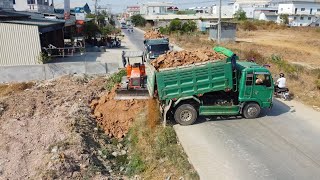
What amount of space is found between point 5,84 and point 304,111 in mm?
17106

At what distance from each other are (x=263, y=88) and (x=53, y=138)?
843 cm

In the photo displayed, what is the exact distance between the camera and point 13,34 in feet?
74.4

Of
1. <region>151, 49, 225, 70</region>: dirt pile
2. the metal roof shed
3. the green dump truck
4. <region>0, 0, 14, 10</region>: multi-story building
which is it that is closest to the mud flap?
the green dump truck

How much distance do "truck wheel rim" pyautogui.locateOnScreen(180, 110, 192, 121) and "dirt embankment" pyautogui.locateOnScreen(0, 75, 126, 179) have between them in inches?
102

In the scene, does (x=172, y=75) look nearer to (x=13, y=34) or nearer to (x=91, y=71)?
(x=91, y=71)

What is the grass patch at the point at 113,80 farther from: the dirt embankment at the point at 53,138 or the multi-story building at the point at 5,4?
the multi-story building at the point at 5,4

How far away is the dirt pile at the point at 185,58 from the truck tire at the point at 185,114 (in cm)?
171

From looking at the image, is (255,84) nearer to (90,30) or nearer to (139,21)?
(90,30)

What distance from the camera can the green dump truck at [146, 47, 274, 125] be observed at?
12.2 metres

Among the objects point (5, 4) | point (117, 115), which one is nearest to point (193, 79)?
point (117, 115)


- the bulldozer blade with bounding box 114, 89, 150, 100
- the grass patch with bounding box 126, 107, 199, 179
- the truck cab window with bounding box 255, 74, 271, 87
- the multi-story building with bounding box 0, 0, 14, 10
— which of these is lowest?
the grass patch with bounding box 126, 107, 199, 179

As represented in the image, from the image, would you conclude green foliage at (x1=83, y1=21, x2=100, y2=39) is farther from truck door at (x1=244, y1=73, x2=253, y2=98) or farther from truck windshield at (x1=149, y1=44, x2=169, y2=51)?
truck door at (x1=244, y1=73, x2=253, y2=98)

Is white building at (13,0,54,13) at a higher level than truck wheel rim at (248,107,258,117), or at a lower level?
higher

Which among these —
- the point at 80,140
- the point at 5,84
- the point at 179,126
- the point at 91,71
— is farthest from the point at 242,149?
the point at 5,84
